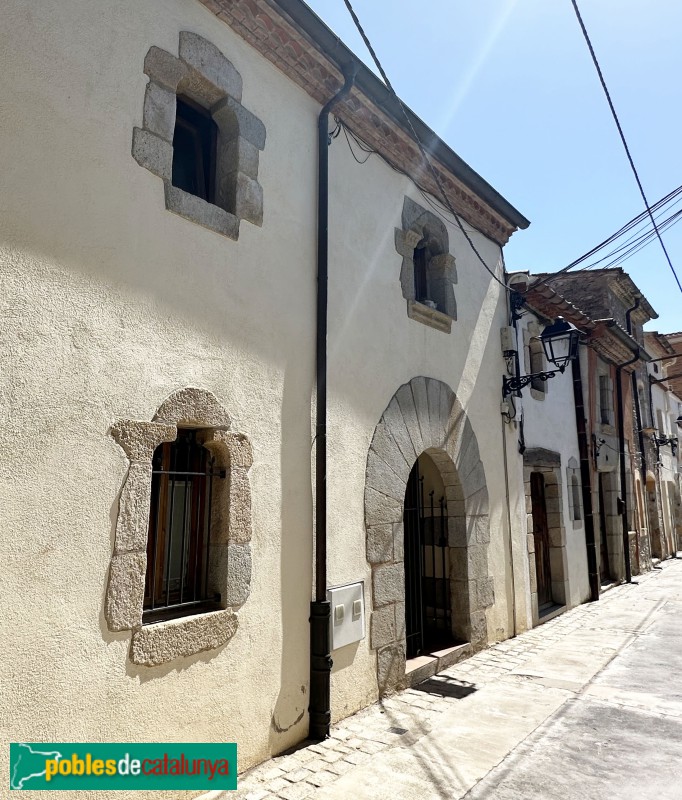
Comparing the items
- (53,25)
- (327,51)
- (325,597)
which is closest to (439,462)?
(325,597)

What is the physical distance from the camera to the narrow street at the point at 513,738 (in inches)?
124

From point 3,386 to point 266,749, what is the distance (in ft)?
8.56

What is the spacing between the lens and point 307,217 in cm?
437

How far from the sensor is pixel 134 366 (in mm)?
3033

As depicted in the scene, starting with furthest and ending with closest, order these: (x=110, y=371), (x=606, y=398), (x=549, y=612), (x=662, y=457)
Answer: (x=662, y=457)
(x=606, y=398)
(x=549, y=612)
(x=110, y=371)

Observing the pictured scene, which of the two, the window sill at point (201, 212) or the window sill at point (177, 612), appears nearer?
the window sill at point (177, 612)

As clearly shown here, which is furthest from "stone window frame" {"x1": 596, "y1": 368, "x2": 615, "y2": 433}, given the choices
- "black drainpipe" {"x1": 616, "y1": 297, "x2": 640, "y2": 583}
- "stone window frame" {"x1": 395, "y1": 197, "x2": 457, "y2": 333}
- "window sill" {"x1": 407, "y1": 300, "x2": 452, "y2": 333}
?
"window sill" {"x1": 407, "y1": 300, "x2": 452, "y2": 333}

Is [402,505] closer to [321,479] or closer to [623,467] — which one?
[321,479]

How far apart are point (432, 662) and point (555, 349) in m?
6.10

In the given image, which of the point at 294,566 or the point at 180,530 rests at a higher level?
the point at 180,530

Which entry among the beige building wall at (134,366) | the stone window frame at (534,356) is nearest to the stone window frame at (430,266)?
the beige building wall at (134,366)

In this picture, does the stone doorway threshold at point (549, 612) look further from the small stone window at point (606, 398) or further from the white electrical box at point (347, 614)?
the small stone window at point (606, 398)

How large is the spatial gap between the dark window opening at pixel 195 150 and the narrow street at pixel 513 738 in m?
3.71

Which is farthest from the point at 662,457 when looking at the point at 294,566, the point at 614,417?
the point at 294,566
